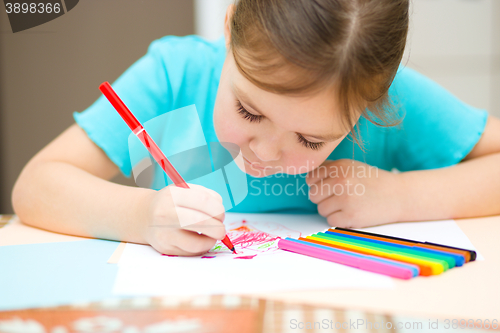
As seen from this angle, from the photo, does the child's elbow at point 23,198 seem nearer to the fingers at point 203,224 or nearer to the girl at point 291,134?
the girl at point 291,134

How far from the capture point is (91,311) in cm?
25

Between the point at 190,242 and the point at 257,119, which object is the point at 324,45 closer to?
the point at 257,119

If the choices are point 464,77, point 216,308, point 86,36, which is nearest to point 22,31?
point 86,36

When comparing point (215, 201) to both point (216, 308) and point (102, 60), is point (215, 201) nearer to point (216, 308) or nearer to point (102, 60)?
point (216, 308)

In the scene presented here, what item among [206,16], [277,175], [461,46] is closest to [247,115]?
[277,175]

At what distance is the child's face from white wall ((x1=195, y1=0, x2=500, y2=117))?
31.2 inches

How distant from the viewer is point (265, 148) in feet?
1.34

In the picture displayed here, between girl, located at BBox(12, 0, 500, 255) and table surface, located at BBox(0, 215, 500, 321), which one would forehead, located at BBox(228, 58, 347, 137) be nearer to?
girl, located at BBox(12, 0, 500, 255)

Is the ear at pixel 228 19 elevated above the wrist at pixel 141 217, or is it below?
above

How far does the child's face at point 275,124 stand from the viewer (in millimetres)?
365

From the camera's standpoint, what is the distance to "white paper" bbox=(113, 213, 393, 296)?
0.91ft

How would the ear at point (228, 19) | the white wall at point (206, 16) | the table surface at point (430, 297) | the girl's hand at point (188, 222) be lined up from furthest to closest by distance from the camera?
1. the white wall at point (206, 16)
2. the ear at point (228, 19)
3. the girl's hand at point (188, 222)
4. the table surface at point (430, 297)

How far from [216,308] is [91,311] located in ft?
0.26

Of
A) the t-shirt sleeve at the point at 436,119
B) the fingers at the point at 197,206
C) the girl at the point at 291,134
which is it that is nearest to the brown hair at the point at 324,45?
the girl at the point at 291,134
